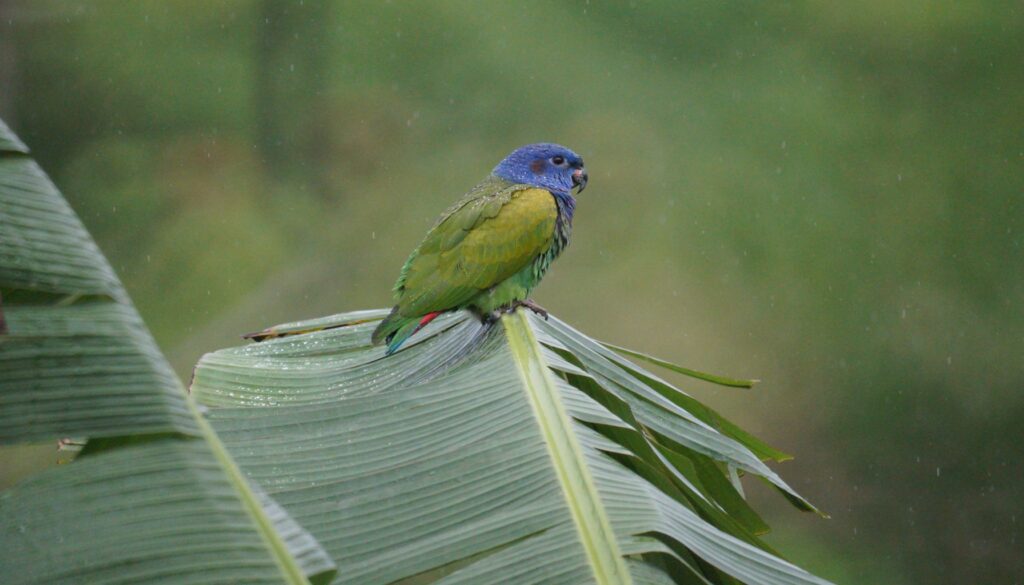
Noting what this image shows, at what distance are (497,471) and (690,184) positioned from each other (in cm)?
377

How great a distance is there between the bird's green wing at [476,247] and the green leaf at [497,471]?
36 centimetres

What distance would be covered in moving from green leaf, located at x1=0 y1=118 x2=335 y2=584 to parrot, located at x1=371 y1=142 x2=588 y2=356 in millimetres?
602

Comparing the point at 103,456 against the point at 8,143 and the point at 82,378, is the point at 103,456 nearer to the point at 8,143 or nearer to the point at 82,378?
the point at 82,378

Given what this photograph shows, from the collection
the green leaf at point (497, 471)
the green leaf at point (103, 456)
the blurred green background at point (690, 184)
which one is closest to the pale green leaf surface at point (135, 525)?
the green leaf at point (103, 456)

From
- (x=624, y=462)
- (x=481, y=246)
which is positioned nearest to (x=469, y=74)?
(x=481, y=246)

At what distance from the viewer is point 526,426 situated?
84 centimetres

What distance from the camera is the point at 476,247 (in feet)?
4.80

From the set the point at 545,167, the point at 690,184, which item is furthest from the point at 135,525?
the point at 690,184

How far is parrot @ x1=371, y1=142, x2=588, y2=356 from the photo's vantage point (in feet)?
4.44

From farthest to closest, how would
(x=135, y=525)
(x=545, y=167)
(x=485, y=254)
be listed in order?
(x=545, y=167), (x=485, y=254), (x=135, y=525)

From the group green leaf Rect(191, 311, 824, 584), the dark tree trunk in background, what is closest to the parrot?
green leaf Rect(191, 311, 824, 584)

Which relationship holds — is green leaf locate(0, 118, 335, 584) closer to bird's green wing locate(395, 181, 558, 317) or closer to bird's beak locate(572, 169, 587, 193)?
bird's green wing locate(395, 181, 558, 317)

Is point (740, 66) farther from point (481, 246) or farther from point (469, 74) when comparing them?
point (481, 246)

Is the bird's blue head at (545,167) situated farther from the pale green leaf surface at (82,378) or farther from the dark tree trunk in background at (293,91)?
the dark tree trunk in background at (293,91)
